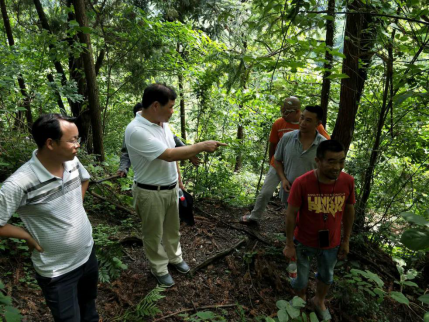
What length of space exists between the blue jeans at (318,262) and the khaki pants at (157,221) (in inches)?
58.4

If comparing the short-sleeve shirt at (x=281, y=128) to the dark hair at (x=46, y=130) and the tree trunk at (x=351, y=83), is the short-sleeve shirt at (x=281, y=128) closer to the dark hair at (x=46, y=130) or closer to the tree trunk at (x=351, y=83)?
the tree trunk at (x=351, y=83)

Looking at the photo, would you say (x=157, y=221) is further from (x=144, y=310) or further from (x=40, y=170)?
(x=40, y=170)

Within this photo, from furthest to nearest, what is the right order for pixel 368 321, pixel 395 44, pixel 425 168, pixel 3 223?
pixel 425 168 → pixel 395 44 → pixel 368 321 → pixel 3 223

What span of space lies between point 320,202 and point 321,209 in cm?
7

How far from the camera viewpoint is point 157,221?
2.97 m

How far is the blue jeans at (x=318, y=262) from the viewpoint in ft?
9.03

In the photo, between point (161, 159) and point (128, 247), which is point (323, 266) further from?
point (128, 247)

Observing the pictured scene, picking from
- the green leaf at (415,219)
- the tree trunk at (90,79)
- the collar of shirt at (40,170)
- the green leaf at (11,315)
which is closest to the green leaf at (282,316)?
the green leaf at (415,219)

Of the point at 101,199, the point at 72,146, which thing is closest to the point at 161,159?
the point at 72,146

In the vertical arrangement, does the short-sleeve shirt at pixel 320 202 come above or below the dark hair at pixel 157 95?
below

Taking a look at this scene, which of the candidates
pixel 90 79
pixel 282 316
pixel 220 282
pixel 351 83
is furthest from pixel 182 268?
pixel 90 79

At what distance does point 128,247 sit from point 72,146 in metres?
2.43

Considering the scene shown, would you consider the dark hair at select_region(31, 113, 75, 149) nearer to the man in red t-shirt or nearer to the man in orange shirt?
the man in red t-shirt

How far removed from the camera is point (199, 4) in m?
8.45
